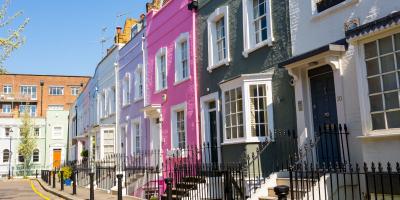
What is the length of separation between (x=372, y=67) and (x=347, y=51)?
1101 millimetres

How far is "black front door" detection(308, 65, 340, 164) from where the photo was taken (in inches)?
379

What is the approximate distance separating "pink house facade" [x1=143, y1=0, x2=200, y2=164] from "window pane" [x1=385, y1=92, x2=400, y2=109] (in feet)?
27.3

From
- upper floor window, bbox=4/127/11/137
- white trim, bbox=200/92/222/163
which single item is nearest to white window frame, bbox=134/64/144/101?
white trim, bbox=200/92/222/163

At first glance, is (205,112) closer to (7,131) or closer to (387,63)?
(387,63)

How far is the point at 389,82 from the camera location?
26.3 ft

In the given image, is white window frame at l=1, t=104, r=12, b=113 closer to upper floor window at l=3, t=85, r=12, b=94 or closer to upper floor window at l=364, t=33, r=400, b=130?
upper floor window at l=3, t=85, r=12, b=94

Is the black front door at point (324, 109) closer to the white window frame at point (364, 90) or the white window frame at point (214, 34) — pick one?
the white window frame at point (364, 90)

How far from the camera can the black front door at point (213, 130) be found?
14.5m

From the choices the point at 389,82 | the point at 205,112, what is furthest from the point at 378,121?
the point at 205,112

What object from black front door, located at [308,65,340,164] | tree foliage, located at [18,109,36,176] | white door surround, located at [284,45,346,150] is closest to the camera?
black front door, located at [308,65,340,164]

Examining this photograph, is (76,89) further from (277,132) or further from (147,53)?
(277,132)

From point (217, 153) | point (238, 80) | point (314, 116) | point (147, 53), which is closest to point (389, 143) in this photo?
point (314, 116)

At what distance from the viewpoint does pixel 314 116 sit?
33.8ft

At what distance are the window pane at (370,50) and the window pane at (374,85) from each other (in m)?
0.46
